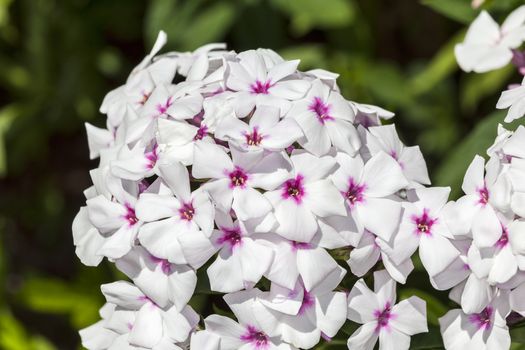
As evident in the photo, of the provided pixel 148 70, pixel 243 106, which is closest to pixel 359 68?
pixel 148 70

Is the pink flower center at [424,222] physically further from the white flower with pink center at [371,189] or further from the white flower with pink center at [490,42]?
the white flower with pink center at [490,42]

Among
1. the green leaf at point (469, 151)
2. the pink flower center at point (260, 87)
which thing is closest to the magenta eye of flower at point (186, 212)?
the pink flower center at point (260, 87)

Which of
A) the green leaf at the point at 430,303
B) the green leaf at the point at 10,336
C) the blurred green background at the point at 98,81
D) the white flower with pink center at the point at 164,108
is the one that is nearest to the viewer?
the white flower with pink center at the point at 164,108

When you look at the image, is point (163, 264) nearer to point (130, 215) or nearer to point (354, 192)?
point (130, 215)

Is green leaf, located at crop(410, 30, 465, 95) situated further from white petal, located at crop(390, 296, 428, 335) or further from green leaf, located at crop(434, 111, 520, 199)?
white petal, located at crop(390, 296, 428, 335)

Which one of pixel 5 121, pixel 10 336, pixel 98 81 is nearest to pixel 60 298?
pixel 10 336

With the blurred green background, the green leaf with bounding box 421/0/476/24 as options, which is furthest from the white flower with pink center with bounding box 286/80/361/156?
the blurred green background
